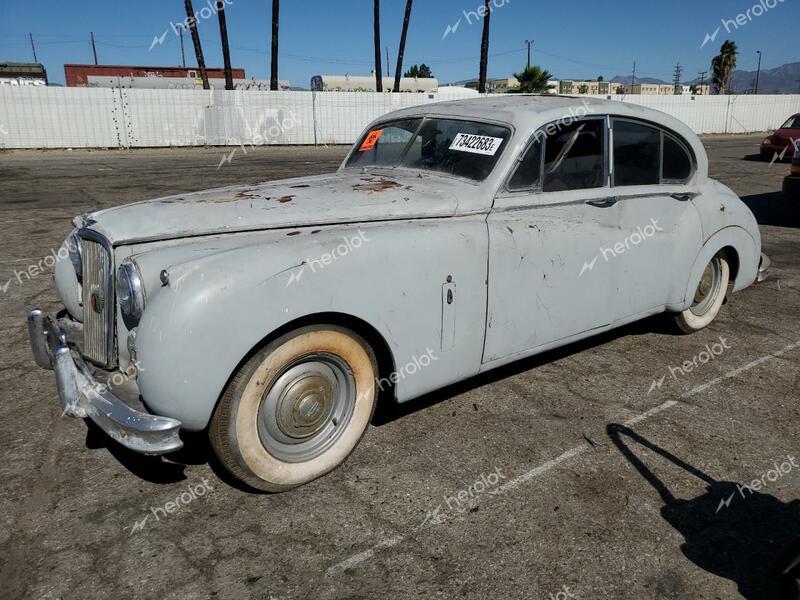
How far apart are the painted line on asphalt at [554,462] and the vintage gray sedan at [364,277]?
57cm

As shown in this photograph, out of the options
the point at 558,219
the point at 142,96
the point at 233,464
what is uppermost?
the point at 142,96

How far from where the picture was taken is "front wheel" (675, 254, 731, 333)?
4.87 meters

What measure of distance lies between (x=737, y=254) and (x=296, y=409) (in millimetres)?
3907

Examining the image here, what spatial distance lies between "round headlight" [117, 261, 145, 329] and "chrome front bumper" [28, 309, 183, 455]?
14.3 inches

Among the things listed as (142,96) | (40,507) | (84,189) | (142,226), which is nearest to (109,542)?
(40,507)

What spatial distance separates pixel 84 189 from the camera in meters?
12.6

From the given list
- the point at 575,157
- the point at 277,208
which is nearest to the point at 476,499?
the point at 277,208

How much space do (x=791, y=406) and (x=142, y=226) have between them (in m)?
3.82

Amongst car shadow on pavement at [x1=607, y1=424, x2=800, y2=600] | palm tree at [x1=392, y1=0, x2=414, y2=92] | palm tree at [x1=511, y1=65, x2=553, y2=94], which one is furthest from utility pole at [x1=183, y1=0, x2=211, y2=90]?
car shadow on pavement at [x1=607, y1=424, x2=800, y2=600]

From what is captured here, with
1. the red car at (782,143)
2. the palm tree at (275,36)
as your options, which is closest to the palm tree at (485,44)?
the palm tree at (275,36)

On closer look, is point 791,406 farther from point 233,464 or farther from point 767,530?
point 233,464

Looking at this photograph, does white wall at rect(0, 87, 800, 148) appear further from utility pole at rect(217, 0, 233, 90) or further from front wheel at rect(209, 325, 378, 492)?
front wheel at rect(209, 325, 378, 492)

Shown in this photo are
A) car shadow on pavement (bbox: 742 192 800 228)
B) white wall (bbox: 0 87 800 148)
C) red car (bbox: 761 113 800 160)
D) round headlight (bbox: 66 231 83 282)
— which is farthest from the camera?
white wall (bbox: 0 87 800 148)

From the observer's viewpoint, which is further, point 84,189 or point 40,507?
point 84,189
